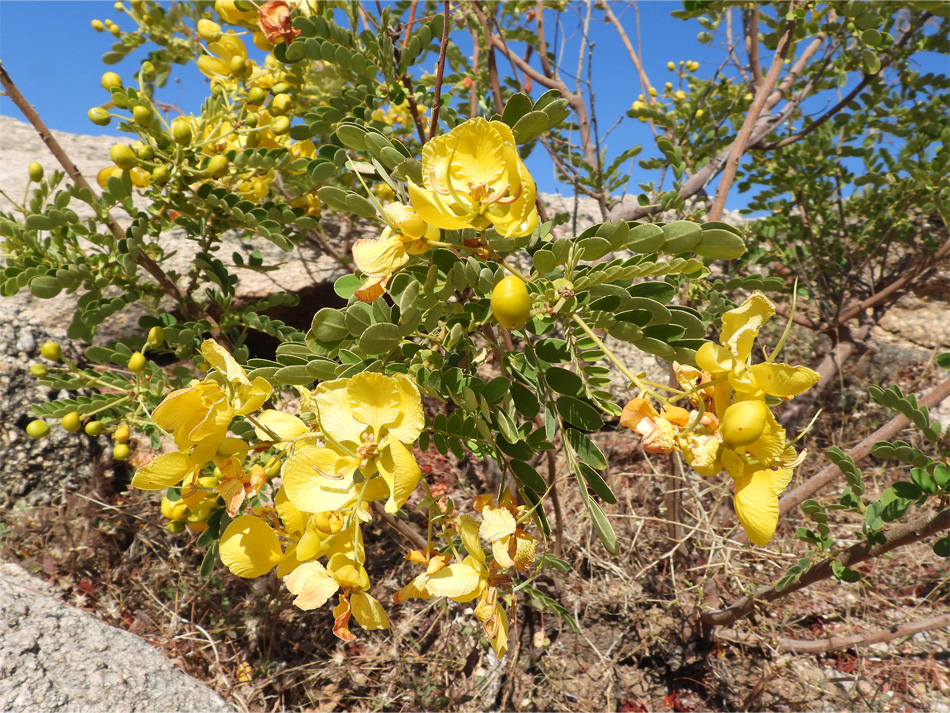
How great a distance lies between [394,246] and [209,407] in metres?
0.35

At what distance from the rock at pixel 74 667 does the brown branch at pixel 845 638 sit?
169 cm

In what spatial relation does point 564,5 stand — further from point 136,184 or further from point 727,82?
point 136,184

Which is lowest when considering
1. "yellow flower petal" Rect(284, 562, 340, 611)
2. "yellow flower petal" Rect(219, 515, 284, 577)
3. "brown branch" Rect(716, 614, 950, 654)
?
"brown branch" Rect(716, 614, 950, 654)

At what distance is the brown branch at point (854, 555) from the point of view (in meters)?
1.16

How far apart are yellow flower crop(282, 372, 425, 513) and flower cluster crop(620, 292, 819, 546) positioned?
34 centimetres

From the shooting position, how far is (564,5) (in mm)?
2193

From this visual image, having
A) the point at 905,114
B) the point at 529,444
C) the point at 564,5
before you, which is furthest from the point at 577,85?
the point at 529,444

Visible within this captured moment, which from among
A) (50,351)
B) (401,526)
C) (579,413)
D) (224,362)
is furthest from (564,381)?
(50,351)

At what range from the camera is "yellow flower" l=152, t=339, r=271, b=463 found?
2.41 feet

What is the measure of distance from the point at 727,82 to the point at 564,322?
2.45 metres

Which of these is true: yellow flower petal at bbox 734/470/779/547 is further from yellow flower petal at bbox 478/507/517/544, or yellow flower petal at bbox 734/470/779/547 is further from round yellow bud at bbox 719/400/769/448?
yellow flower petal at bbox 478/507/517/544

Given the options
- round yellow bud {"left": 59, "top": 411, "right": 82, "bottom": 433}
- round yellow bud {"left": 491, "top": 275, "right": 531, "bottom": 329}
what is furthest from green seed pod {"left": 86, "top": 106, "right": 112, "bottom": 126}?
round yellow bud {"left": 491, "top": 275, "right": 531, "bottom": 329}

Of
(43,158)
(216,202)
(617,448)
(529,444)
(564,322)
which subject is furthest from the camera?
(43,158)

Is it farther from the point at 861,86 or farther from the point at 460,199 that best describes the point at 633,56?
the point at 460,199
